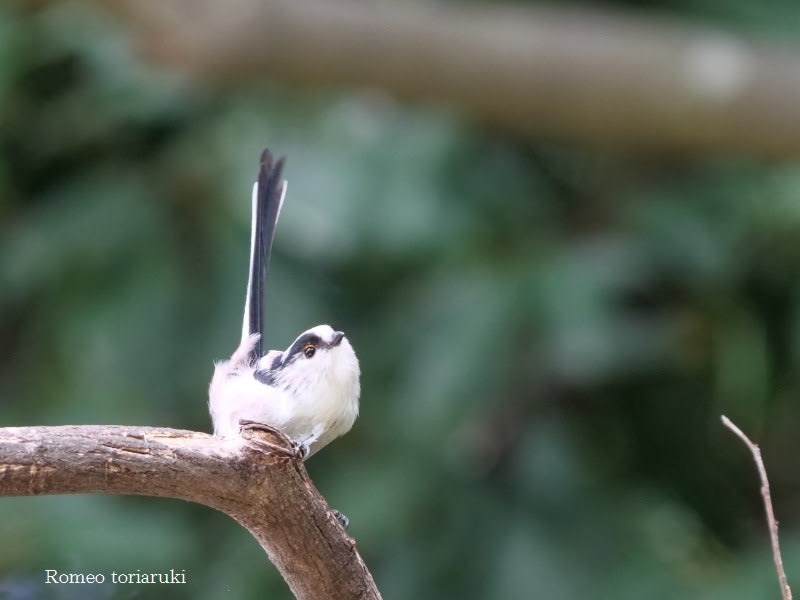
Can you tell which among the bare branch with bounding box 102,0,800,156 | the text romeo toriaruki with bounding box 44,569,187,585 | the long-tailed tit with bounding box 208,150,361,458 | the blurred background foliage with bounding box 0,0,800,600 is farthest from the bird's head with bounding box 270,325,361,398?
the bare branch with bounding box 102,0,800,156

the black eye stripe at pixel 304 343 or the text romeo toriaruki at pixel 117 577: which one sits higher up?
the black eye stripe at pixel 304 343

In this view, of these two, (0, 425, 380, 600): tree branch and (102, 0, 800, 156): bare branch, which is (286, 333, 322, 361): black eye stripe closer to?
(0, 425, 380, 600): tree branch

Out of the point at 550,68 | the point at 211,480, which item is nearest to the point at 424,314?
the point at 550,68

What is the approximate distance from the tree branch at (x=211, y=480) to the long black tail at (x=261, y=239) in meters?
0.33

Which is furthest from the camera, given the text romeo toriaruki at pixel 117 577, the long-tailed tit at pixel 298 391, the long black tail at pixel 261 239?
the text romeo toriaruki at pixel 117 577

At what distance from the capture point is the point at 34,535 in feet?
9.85

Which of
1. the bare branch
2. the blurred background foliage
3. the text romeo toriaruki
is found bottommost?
the text romeo toriaruki

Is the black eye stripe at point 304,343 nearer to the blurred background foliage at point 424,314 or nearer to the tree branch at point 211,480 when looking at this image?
the tree branch at point 211,480

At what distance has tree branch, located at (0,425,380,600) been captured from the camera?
1079 millimetres

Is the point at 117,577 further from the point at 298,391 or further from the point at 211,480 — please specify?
the point at 211,480

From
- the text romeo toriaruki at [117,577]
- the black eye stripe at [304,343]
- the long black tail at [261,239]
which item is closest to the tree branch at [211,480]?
the black eye stripe at [304,343]

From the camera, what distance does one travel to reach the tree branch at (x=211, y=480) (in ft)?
3.54

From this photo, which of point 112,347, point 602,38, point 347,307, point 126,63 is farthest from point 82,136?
point 602,38

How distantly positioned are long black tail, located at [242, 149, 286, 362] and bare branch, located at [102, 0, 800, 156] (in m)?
1.73
